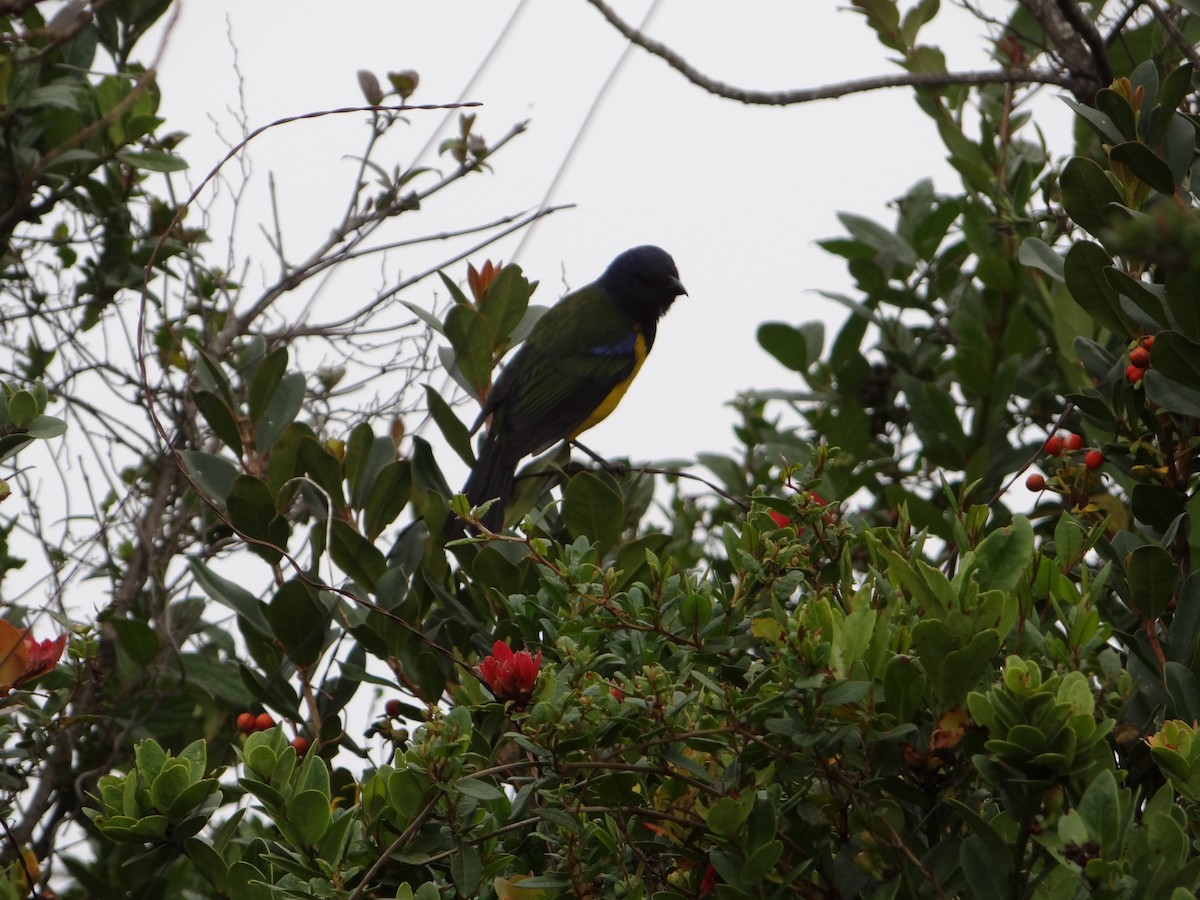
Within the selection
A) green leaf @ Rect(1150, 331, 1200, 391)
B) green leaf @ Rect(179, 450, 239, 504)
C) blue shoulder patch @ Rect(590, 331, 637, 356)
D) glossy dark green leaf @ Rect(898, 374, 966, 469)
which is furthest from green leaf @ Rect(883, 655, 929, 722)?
blue shoulder patch @ Rect(590, 331, 637, 356)

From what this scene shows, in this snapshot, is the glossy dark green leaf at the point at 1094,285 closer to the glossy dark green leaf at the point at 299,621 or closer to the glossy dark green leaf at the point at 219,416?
the glossy dark green leaf at the point at 299,621

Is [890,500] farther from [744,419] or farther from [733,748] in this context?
[733,748]

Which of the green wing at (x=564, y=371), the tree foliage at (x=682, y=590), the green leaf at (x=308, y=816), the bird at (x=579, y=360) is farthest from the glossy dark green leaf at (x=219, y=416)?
the green wing at (x=564, y=371)

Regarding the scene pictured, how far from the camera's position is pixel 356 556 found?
113 inches

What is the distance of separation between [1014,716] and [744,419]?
2.85 meters

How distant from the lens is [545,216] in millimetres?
3391

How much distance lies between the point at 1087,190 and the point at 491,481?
2.17 meters

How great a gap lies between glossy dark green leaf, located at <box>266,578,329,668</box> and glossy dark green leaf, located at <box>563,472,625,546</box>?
0.57 meters

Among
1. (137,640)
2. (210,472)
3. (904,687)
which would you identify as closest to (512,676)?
(904,687)

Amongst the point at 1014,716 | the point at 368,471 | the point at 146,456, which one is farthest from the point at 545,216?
the point at 1014,716

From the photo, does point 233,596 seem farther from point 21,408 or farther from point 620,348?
point 620,348

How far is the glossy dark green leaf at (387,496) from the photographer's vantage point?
116 inches

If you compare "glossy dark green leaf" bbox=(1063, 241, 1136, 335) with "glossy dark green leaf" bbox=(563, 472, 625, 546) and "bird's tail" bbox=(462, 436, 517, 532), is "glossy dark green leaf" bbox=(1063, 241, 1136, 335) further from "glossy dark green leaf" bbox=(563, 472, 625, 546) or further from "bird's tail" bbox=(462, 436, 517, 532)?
"bird's tail" bbox=(462, 436, 517, 532)

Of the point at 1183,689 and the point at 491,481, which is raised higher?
the point at 491,481
